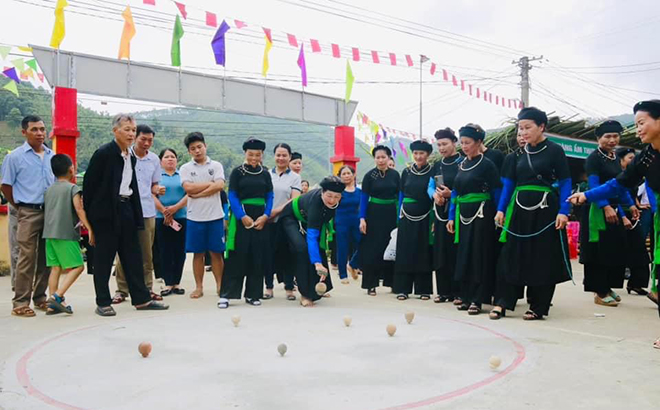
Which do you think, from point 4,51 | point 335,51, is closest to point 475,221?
point 335,51

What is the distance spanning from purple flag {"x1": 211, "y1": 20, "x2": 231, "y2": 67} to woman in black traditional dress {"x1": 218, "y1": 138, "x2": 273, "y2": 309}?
7.45 metres

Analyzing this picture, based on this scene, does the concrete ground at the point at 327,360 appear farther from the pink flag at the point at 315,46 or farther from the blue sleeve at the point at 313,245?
the pink flag at the point at 315,46

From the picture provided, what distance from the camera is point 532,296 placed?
17.9 feet

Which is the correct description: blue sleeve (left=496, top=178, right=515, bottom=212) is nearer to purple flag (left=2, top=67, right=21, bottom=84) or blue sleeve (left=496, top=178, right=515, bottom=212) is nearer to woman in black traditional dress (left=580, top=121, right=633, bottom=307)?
woman in black traditional dress (left=580, top=121, right=633, bottom=307)

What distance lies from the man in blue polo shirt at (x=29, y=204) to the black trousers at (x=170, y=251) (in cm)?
156

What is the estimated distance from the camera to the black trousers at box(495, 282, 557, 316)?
534 cm

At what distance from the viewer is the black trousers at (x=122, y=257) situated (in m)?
5.53

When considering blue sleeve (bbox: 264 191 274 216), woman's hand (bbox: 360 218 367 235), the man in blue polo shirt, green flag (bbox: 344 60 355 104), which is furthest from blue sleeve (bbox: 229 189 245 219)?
green flag (bbox: 344 60 355 104)

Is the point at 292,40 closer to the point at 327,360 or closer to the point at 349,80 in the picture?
the point at 349,80

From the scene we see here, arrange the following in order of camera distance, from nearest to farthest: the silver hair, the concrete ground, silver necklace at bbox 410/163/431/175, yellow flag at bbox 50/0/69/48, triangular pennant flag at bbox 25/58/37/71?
the concrete ground → the silver hair → silver necklace at bbox 410/163/431/175 → yellow flag at bbox 50/0/69/48 → triangular pennant flag at bbox 25/58/37/71

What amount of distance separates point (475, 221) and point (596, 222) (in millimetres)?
1483

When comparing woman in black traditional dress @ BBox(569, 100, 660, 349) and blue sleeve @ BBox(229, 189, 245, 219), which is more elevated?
woman in black traditional dress @ BBox(569, 100, 660, 349)

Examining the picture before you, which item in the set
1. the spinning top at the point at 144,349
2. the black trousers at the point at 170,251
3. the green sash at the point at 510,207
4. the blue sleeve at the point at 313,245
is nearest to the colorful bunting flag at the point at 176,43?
the black trousers at the point at 170,251

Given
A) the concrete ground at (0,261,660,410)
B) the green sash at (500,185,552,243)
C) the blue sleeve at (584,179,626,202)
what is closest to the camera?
the concrete ground at (0,261,660,410)
